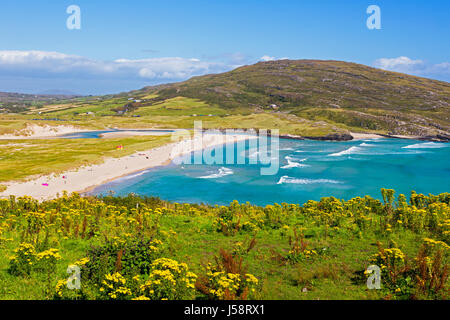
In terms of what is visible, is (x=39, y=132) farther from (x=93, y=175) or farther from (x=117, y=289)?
(x=117, y=289)

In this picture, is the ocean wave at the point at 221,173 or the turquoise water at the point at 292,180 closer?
the turquoise water at the point at 292,180

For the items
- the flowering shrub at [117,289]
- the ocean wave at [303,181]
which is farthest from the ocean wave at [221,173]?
the flowering shrub at [117,289]

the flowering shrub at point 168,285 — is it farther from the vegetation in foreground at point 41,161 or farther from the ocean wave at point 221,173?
the ocean wave at point 221,173

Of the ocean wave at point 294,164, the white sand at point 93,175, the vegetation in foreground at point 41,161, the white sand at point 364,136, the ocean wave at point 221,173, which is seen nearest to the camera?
the white sand at point 93,175

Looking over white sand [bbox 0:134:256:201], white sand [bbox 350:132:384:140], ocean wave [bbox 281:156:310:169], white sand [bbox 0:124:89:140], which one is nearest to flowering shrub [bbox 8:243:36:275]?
white sand [bbox 0:134:256:201]

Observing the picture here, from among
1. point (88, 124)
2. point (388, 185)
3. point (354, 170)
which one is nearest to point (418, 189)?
point (388, 185)

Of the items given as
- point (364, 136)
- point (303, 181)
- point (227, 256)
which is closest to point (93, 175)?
point (303, 181)
